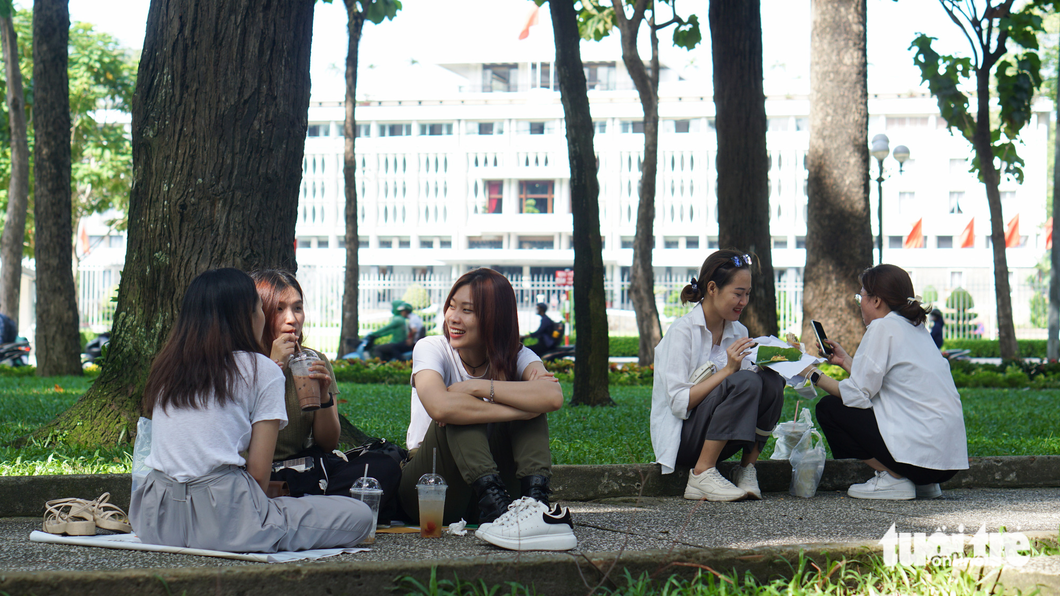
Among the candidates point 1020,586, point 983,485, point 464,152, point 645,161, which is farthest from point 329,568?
point 464,152

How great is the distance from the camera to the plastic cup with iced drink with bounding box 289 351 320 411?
358cm

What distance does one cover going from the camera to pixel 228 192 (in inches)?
205

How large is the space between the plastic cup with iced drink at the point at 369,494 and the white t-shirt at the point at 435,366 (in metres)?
0.39

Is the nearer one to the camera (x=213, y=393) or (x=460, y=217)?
(x=213, y=393)

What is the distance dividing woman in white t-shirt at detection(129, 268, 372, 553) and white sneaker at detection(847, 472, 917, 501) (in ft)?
9.60

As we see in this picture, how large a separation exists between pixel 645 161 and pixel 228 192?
37.4ft

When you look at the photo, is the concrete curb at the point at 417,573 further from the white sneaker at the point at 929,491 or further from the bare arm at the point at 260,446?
the white sneaker at the point at 929,491

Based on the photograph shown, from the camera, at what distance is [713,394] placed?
465 centimetres

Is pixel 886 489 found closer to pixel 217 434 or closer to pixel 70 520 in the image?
pixel 217 434

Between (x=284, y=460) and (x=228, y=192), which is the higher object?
(x=228, y=192)

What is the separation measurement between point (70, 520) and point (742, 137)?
6.98 metres

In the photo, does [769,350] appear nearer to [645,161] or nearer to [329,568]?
[329,568]

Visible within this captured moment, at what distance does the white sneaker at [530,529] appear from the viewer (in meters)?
3.39

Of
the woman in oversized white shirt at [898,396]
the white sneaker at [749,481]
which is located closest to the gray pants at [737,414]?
the white sneaker at [749,481]
